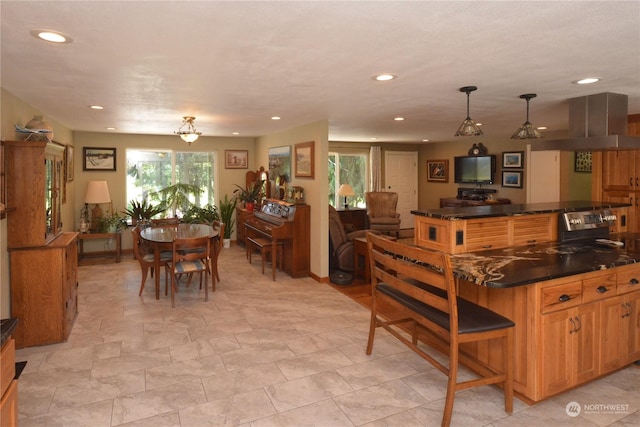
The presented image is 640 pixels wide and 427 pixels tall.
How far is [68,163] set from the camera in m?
6.38

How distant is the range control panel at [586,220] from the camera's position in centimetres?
347

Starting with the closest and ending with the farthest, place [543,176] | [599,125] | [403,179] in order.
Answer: [599,125] < [543,176] < [403,179]

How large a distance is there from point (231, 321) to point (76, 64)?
2.56 metres

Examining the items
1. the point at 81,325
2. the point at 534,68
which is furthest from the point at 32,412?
the point at 534,68

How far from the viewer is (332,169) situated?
32.5ft

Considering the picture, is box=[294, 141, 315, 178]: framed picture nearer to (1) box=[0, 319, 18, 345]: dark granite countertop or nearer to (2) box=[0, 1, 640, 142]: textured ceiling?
(2) box=[0, 1, 640, 142]: textured ceiling

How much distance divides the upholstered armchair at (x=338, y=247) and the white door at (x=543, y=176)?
13.0 ft

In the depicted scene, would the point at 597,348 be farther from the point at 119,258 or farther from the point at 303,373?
the point at 119,258

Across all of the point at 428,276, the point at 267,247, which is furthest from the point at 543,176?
the point at 428,276

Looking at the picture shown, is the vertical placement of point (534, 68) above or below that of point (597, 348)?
above

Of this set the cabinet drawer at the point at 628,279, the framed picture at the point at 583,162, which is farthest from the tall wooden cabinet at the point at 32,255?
the framed picture at the point at 583,162

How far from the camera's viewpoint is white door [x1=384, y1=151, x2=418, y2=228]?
34.2 ft

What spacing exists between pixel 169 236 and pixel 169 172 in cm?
346

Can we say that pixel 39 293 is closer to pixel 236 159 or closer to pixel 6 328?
pixel 6 328
